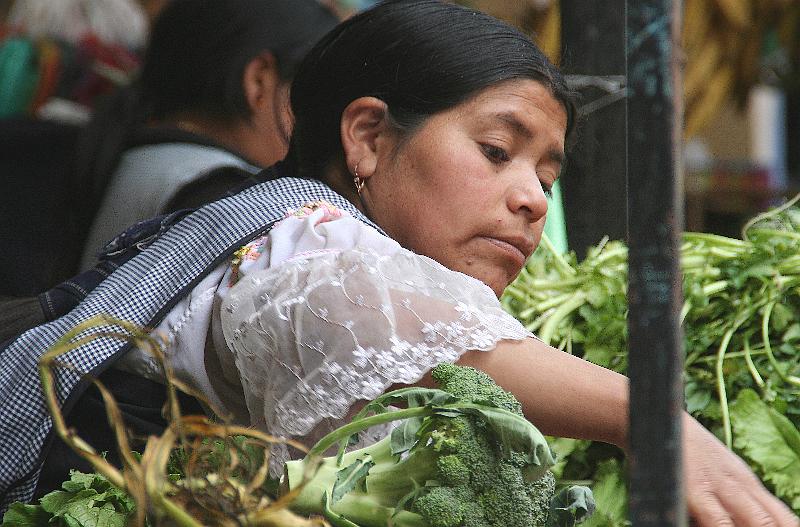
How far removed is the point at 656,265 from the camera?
2.98ft

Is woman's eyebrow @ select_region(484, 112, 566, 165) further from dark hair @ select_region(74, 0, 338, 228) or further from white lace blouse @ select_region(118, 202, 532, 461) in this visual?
dark hair @ select_region(74, 0, 338, 228)

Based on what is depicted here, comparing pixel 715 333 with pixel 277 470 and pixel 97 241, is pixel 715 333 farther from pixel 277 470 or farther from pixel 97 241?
pixel 97 241

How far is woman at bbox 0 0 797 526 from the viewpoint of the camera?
4.37 feet

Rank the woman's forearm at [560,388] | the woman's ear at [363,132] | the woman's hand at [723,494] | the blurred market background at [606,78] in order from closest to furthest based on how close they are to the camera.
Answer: the woman's hand at [723,494] → the woman's forearm at [560,388] → the woman's ear at [363,132] → the blurred market background at [606,78]

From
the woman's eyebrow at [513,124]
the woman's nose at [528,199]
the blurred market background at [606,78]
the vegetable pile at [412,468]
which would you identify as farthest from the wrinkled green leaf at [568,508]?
the blurred market background at [606,78]

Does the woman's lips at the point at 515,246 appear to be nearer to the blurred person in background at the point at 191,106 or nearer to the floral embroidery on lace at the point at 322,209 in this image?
the floral embroidery on lace at the point at 322,209

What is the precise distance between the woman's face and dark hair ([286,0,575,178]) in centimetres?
3

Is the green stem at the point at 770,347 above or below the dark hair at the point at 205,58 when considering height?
below

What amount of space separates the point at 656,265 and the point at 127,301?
2.85ft

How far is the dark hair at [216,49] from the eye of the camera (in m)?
2.86

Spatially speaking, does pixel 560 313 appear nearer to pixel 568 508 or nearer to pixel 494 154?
pixel 494 154

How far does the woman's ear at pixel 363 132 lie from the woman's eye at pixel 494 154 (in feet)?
0.61

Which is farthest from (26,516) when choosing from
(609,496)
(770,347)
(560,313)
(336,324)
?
(770,347)

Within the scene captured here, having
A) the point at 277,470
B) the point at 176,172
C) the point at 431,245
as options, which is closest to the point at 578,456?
the point at 431,245
